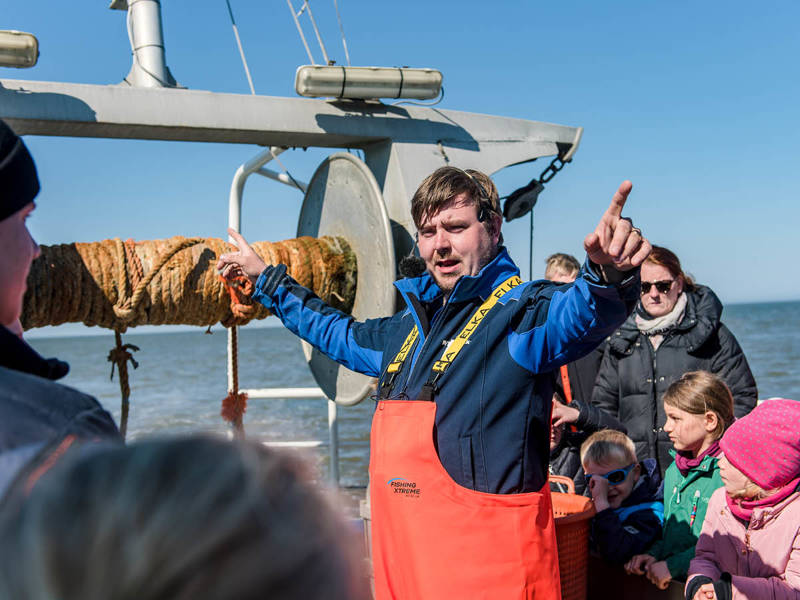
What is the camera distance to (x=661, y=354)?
3.61m

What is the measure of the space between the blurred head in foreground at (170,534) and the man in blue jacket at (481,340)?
1528 mm

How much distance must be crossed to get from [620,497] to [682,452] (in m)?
0.34

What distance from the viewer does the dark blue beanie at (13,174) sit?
103 cm

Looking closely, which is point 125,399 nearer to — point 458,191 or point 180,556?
point 458,191

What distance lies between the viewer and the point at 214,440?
1.99 ft

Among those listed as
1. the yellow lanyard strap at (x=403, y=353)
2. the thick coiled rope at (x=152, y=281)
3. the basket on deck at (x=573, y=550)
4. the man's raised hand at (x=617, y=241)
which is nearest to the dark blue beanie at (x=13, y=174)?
the man's raised hand at (x=617, y=241)

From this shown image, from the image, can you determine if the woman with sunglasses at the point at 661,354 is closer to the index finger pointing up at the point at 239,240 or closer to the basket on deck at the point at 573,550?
the basket on deck at the point at 573,550

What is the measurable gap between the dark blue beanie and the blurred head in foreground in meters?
0.60

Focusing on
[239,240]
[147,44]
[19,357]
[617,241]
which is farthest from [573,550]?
[147,44]

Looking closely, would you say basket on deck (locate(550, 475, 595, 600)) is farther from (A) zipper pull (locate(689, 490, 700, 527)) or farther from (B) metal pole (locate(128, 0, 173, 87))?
(B) metal pole (locate(128, 0, 173, 87))

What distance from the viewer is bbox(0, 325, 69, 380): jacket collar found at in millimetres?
1000

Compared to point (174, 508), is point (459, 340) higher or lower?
lower

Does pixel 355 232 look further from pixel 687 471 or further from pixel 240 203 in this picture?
pixel 687 471

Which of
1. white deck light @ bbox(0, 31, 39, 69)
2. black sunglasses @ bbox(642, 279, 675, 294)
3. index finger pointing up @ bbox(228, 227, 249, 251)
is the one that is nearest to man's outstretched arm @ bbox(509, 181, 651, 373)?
black sunglasses @ bbox(642, 279, 675, 294)
